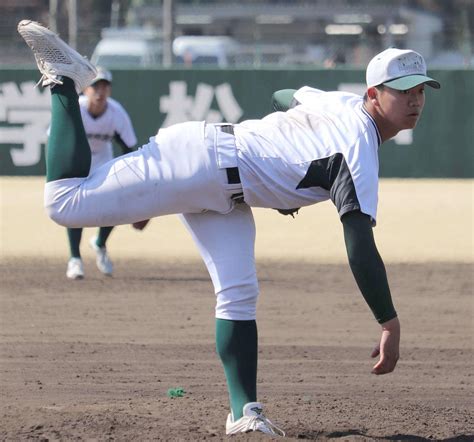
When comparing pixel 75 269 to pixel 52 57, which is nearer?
pixel 52 57

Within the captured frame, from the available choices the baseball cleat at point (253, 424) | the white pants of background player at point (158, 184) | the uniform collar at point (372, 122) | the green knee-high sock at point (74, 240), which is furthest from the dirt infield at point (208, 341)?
the uniform collar at point (372, 122)

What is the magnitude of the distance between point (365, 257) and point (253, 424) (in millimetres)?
932

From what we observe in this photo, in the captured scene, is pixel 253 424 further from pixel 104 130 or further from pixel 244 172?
pixel 104 130

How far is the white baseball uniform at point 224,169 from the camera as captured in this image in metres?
4.52

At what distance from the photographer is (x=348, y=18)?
123 ft

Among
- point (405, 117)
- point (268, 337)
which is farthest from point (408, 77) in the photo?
point (268, 337)

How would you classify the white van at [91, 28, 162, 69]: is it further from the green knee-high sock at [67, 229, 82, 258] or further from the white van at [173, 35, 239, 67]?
the green knee-high sock at [67, 229, 82, 258]

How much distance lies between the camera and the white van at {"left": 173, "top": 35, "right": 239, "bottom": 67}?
90.4 ft

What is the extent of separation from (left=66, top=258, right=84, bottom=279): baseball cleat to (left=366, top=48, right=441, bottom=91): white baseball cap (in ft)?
20.2

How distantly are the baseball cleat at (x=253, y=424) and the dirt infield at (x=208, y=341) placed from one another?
0.07 meters

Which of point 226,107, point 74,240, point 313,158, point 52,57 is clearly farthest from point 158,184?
point 226,107

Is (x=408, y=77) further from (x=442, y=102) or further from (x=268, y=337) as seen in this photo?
(x=442, y=102)

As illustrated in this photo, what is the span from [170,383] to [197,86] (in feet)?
43.5

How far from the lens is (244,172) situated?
457cm
